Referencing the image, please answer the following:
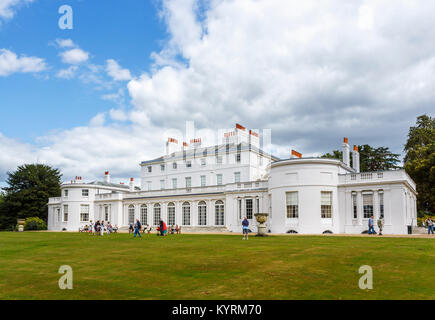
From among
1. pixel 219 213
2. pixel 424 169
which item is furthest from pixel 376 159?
pixel 219 213

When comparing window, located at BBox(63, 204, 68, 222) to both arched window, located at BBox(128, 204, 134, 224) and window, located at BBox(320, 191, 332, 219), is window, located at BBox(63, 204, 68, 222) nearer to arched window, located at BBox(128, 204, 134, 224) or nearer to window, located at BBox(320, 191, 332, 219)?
arched window, located at BBox(128, 204, 134, 224)

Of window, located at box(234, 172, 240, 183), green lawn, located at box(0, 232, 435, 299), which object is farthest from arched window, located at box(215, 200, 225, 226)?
green lawn, located at box(0, 232, 435, 299)

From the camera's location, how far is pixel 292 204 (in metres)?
35.2

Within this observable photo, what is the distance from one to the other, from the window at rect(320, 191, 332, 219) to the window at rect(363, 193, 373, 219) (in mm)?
2973

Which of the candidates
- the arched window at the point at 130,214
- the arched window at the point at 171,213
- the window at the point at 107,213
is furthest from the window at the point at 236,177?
the window at the point at 107,213

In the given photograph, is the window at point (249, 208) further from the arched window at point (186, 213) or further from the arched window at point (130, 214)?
Result: the arched window at point (130, 214)

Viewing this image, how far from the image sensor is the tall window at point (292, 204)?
115 ft

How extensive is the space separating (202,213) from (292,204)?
12.9 metres

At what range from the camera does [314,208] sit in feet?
112

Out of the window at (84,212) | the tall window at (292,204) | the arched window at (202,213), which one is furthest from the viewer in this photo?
the window at (84,212)

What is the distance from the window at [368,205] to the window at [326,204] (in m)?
2.97

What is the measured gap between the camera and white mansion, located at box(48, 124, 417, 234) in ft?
111
